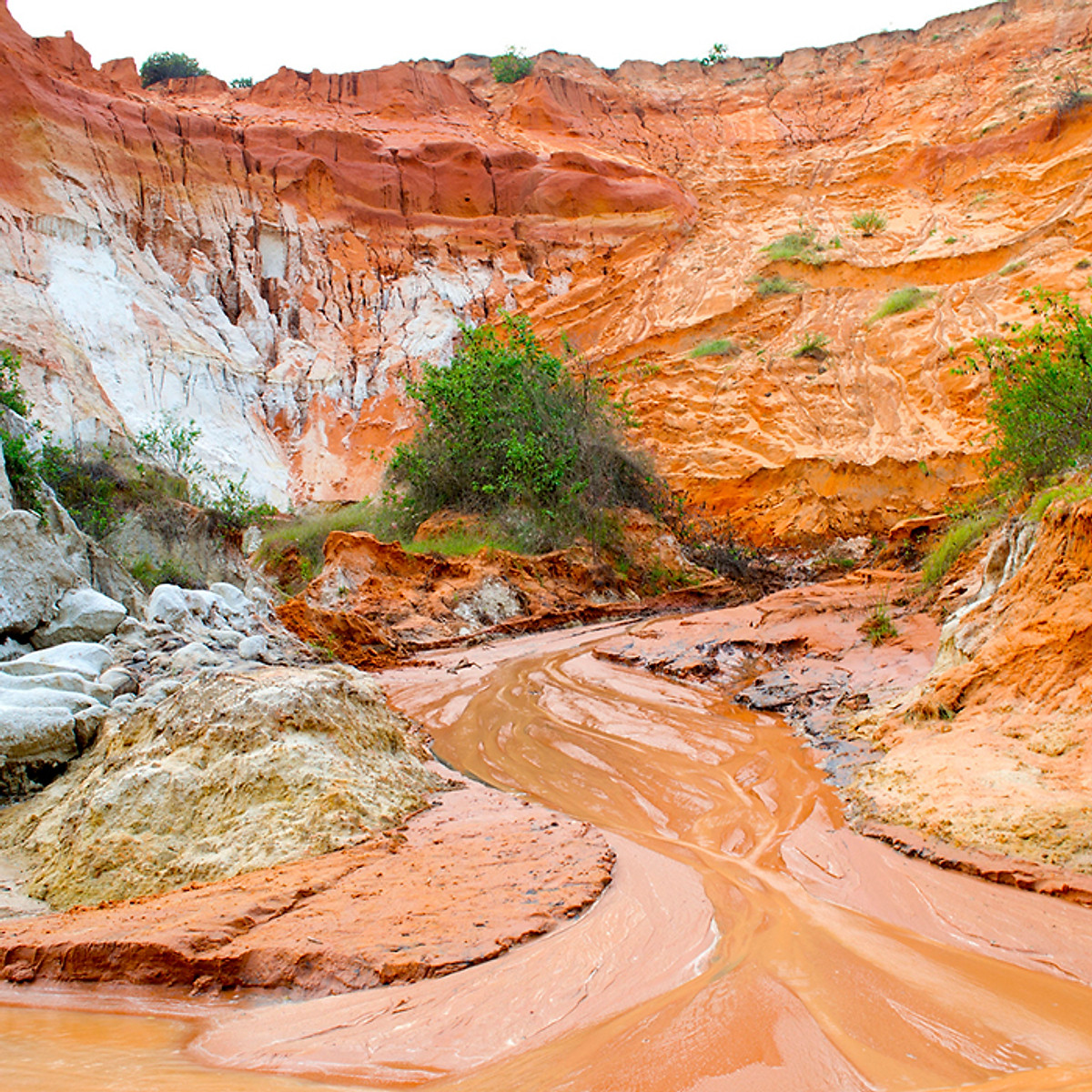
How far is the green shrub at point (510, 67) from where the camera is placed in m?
29.0

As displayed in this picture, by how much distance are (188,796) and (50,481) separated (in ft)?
19.6

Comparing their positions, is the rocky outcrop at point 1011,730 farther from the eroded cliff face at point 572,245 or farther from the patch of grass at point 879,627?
the eroded cliff face at point 572,245

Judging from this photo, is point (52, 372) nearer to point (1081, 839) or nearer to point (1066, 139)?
point (1081, 839)

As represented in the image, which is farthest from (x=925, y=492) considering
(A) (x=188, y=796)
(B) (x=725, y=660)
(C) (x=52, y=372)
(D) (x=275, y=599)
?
(C) (x=52, y=372)

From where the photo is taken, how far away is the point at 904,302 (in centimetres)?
1820

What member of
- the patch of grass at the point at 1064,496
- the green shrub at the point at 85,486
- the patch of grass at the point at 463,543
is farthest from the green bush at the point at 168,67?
the patch of grass at the point at 1064,496

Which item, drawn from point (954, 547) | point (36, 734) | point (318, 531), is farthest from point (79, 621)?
point (318, 531)

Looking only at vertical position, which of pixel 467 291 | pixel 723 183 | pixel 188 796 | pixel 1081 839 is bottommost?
pixel 1081 839

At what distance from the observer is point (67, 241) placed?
18.4 m

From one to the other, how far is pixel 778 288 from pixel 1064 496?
17.5 m

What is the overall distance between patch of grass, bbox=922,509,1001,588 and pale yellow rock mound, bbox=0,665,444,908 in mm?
5482

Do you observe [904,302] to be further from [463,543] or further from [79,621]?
[79,621]

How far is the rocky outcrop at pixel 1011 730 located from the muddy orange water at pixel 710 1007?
28 centimetres

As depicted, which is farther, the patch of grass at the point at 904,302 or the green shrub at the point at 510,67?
the green shrub at the point at 510,67
